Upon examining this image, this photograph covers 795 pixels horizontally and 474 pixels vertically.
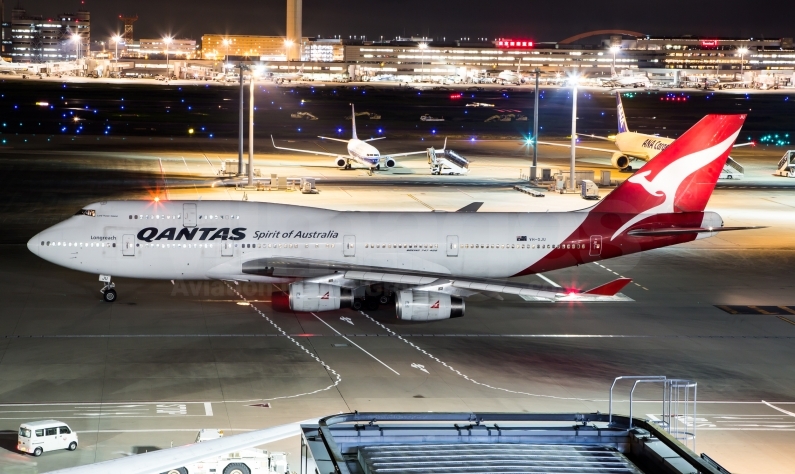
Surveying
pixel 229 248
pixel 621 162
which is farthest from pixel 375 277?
pixel 621 162

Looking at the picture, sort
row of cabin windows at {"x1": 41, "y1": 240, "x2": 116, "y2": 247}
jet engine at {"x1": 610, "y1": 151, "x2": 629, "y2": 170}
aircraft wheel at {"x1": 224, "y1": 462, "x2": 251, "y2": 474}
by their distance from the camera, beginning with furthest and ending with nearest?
1. jet engine at {"x1": 610, "y1": 151, "x2": 629, "y2": 170}
2. row of cabin windows at {"x1": 41, "y1": 240, "x2": 116, "y2": 247}
3. aircraft wheel at {"x1": 224, "y1": 462, "x2": 251, "y2": 474}

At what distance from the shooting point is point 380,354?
38.7 metres

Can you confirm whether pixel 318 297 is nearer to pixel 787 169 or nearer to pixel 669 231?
pixel 669 231

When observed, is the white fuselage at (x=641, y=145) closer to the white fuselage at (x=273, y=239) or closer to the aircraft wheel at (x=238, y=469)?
the white fuselage at (x=273, y=239)

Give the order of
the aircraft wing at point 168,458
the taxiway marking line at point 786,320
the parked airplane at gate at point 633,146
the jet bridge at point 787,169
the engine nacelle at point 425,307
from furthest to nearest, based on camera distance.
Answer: the jet bridge at point 787,169
the parked airplane at gate at point 633,146
the taxiway marking line at point 786,320
the engine nacelle at point 425,307
the aircraft wing at point 168,458

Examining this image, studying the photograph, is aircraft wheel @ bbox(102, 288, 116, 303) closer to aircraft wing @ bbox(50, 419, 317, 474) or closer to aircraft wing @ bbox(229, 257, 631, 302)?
aircraft wing @ bbox(229, 257, 631, 302)

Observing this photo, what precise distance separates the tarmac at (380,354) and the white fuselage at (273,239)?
1995mm

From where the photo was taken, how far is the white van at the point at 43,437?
89.8 feet

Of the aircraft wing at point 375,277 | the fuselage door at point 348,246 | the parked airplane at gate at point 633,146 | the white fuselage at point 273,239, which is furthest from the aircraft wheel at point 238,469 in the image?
the parked airplane at gate at point 633,146

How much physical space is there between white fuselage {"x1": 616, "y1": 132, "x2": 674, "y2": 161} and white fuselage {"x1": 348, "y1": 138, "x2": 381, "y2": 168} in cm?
2437

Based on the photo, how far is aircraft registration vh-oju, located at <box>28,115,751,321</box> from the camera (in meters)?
43.5

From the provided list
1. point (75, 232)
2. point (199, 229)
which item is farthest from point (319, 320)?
point (75, 232)

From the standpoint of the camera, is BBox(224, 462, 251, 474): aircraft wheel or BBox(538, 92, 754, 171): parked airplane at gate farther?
BBox(538, 92, 754, 171): parked airplane at gate

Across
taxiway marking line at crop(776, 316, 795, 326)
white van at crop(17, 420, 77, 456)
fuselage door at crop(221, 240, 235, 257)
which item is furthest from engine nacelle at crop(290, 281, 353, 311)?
taxiway marking line at crop(776, 316, 795, 326)
